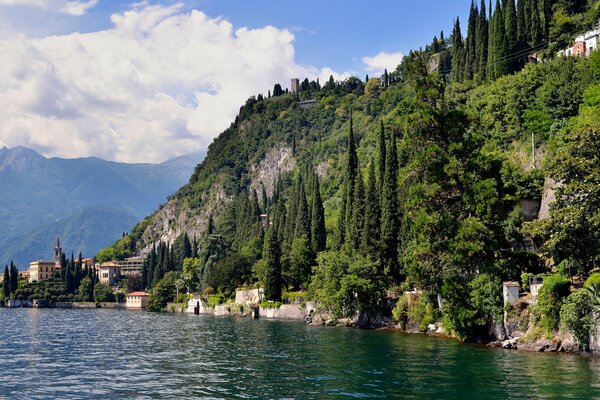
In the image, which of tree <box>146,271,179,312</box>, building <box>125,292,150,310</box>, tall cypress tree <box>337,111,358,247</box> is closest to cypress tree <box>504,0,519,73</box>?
tall cypress tree <box>337,111,358,247</box>

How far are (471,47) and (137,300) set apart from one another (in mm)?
106627

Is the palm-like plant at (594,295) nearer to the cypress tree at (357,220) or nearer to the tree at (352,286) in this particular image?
the tree at (352,286)

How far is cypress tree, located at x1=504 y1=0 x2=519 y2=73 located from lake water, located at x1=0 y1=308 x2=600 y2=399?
2140 inches

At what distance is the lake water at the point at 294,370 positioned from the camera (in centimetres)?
2828

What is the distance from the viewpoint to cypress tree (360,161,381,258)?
7294 cm

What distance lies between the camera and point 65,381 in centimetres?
3262

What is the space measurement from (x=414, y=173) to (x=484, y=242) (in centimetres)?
783

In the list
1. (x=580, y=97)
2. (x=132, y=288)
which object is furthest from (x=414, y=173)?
(x=132, y=288)

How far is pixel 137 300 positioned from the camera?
547ft

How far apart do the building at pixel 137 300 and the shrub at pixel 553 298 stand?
444 feet

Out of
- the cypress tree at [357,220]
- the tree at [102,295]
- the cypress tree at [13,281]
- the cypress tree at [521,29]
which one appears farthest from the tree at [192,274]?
the cypress tree at [521,29]

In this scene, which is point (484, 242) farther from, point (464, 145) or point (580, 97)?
point (580, 97)

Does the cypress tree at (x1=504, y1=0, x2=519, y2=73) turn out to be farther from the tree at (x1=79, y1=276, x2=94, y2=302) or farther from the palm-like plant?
the tree at (x1=79, y1=276, x2=94, y2=302)

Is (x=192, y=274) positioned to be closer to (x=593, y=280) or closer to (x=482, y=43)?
(x=482, y=43)
